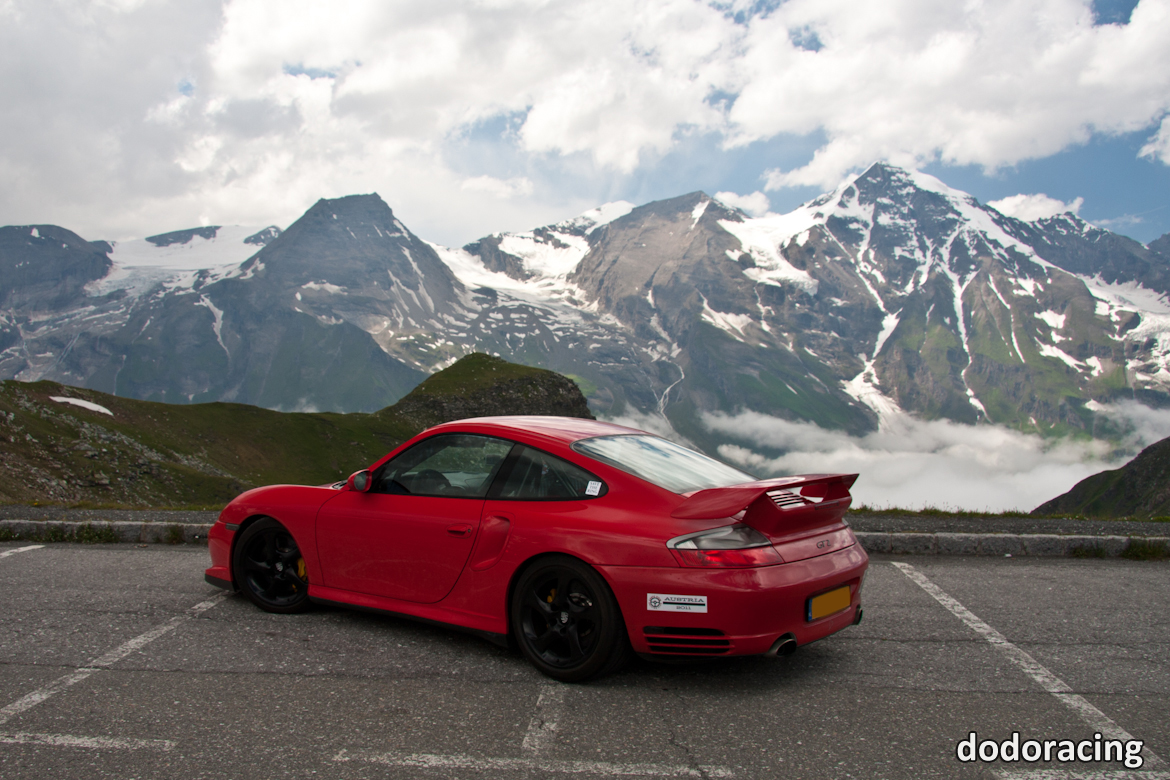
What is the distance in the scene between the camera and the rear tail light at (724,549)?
398 centimetres

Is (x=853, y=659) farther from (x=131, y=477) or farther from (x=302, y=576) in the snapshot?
(x=131, y=477)

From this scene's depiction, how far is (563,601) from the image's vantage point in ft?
14.3

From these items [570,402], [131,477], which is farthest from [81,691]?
[570,402]

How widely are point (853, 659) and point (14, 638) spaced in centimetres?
590

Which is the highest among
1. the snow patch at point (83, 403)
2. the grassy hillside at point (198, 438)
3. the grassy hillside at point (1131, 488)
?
the snow patch at point (83, 403)

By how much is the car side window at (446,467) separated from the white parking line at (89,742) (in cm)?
204

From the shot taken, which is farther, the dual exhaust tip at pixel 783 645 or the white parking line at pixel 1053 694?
the dual exhaust tip at pixel 783 645

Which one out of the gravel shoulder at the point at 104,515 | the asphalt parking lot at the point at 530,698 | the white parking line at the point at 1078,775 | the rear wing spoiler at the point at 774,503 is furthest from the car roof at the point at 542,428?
the gravel shoulder at the point at 104,515

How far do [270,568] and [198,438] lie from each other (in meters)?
59.5

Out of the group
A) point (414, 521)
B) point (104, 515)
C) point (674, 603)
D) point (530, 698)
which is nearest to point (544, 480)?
point (414, 521)

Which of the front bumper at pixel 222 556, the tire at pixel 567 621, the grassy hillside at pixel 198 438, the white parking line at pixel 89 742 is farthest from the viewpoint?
the grassy hillside at pixel 198 438

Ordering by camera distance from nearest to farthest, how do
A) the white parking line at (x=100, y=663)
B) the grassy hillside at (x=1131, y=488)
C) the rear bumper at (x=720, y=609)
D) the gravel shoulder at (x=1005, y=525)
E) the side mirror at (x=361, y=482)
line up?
the rear bumper at (x=720, y=609)
the white parking line at (x=100, y=663)
the side mirror at (x=361, y=482)
the gravel shoulder at (x=1005, y=525)
the grassy hillside at (x=1131, y=488)

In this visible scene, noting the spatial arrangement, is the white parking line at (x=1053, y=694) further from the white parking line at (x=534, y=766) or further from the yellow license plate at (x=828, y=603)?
the white parking line at (x=534, y=766)

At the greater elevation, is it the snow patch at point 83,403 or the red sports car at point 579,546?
the snow patch at point 83,403
